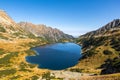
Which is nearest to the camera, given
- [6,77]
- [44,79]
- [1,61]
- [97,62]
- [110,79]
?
[110,79]

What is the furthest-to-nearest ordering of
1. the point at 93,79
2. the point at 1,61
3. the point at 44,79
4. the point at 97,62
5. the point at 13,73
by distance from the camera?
the point at 1,61 → the point at 97,62 → the point at 13,73 → the point at 44,79 → the point at 93,79

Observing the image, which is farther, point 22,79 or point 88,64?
point 88,64

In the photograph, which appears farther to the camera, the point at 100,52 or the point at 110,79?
the point at 100,52

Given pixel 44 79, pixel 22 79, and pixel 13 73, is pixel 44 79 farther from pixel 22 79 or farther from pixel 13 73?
pixel 13 73

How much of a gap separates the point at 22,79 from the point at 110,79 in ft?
218

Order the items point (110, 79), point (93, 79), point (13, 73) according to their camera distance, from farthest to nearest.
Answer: point (13, 73)
point (93, 79)
point (110, 79)

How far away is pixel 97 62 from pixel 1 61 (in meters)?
87.1

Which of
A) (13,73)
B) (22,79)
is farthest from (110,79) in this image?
(13,73)

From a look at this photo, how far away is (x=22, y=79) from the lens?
352 ft

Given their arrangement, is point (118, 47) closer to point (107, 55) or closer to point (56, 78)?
point (107, 55)

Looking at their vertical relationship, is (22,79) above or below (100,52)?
below

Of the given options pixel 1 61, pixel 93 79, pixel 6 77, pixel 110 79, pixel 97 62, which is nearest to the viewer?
pixel 110 79

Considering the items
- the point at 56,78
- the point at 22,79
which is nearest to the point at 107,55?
the point at 56,78

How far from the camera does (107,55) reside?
16788 centimetres
